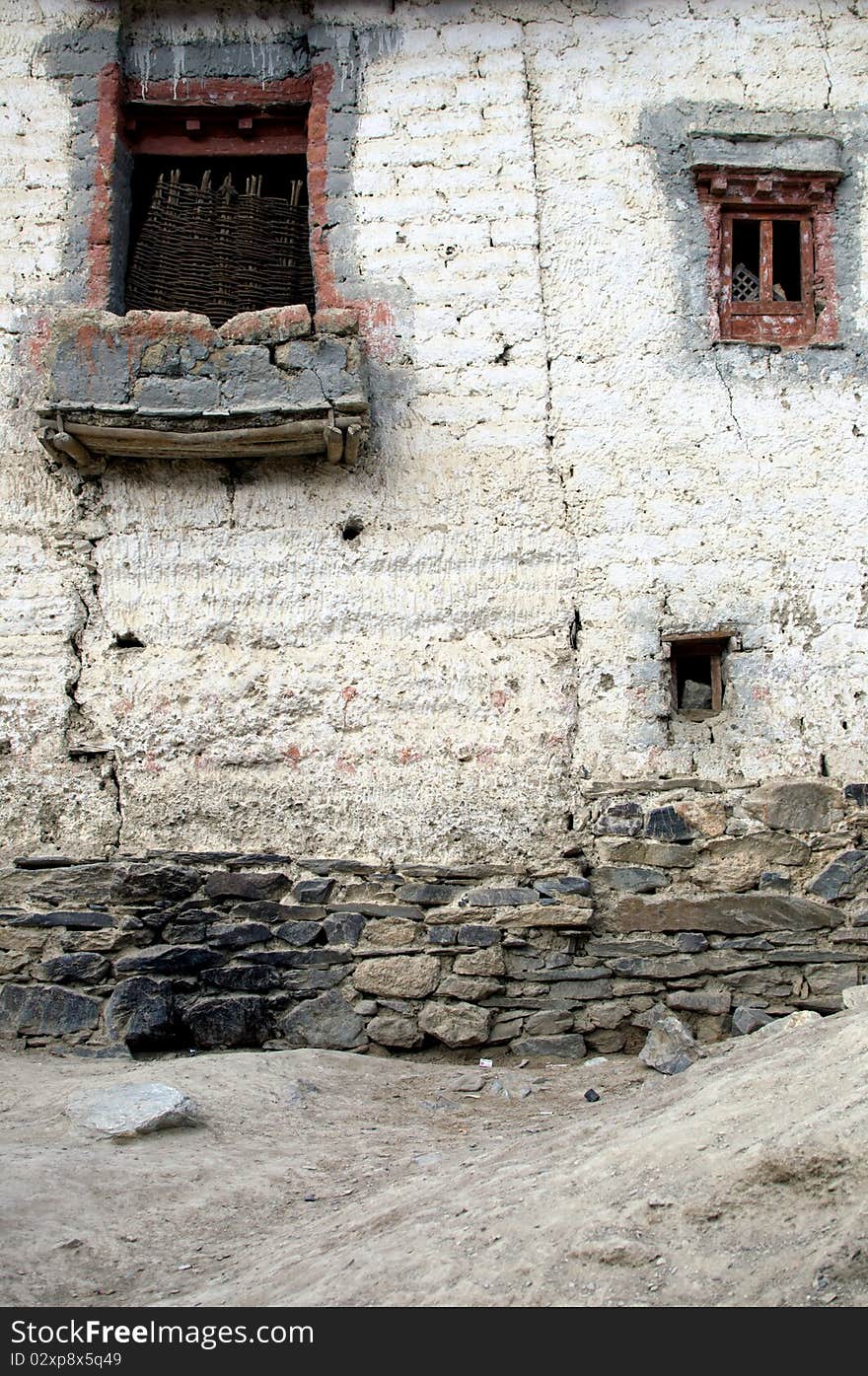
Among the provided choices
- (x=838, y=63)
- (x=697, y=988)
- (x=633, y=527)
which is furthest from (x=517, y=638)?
(x=838, y=63)

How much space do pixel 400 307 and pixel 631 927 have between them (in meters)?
3.24

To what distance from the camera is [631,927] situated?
5.46 meters

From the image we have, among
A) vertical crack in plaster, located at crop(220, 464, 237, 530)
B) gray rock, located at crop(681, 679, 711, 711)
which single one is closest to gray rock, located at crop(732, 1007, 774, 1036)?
gray rock, located at crop(681, 679, 711, 711)

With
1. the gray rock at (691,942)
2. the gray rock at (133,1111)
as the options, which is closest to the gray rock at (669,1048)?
the gray rock at (691,942)

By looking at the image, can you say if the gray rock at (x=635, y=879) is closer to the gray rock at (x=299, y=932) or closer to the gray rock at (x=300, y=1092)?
the gray rock at (x=299, y=932)

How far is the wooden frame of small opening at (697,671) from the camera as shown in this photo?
18.9ft

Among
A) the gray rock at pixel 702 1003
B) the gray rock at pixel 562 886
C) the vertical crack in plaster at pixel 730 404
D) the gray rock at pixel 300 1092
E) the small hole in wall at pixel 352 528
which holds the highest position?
the vertical crack in plaster at pixel 730 404

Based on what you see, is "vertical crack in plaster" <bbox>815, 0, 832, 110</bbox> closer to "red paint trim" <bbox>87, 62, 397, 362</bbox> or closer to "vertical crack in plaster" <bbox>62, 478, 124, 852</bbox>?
"red paint trim" <bbox>87, 62, 397, 362</bbox>

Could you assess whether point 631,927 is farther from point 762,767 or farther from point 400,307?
point 400,307

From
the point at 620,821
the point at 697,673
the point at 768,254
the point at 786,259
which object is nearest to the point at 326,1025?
the point at 620,821

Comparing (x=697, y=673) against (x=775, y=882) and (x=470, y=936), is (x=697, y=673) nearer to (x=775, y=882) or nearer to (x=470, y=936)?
(x=775, y=882)

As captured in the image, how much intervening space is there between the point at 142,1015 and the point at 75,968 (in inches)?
15.3

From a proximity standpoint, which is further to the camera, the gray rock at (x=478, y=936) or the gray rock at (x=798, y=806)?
the gray rock at (x=798, y=806)

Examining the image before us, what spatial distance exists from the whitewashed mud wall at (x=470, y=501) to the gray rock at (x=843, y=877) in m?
0.37
